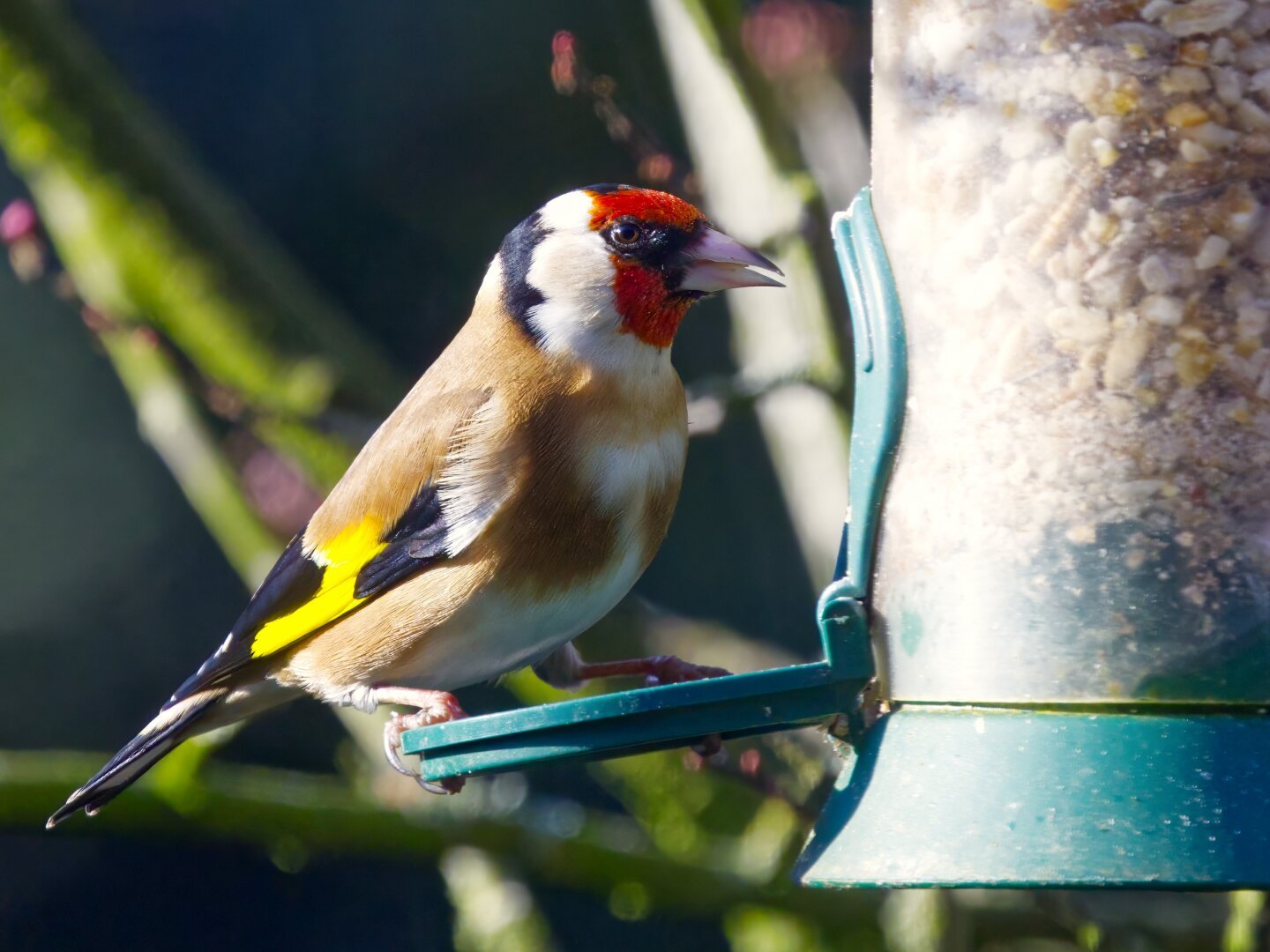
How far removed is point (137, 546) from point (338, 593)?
13.7 feet

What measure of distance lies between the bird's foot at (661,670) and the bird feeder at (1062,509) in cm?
48

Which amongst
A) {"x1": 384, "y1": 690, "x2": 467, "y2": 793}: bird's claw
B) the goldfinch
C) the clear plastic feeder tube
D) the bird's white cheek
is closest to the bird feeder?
the clear plastic feeder tube

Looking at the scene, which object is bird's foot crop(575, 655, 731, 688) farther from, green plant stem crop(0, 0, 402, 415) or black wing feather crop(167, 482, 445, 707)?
green plant stem crop(0, 0, 402, 415)

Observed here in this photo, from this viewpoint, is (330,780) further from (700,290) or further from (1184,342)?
(1184,342)

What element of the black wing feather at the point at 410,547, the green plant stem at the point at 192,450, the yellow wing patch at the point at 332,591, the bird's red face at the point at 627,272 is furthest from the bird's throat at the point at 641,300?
the green plant stem at the point at 192,450

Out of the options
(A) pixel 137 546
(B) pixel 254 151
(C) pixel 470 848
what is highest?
(B) pixel 254 151

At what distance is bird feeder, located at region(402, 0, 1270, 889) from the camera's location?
2.01m

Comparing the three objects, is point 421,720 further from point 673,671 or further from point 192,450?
point 192,450

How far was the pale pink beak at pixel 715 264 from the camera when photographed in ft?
8.98

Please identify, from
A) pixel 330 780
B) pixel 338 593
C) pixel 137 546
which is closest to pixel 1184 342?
pixel 338 593

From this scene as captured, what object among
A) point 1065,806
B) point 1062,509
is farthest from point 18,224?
point 1065,806

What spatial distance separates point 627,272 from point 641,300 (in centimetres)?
5

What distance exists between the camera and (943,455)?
2.27 meters

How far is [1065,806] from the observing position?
1.96 metres
